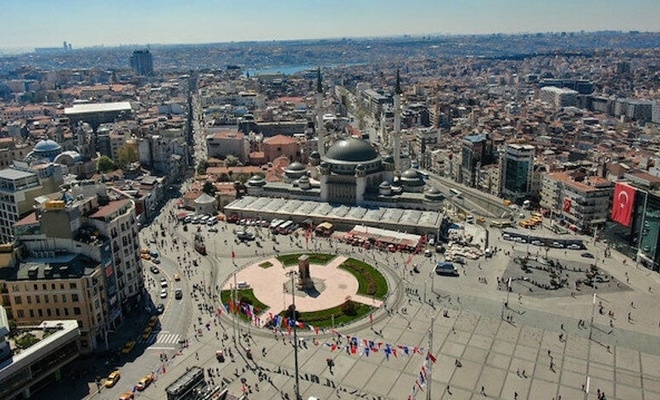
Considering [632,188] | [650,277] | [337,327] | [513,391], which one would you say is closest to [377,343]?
[337,327]

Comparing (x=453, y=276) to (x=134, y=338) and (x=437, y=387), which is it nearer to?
(x=437, y=387)

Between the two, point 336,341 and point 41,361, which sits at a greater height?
point 41,361

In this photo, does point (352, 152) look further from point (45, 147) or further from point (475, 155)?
point (45, 147)

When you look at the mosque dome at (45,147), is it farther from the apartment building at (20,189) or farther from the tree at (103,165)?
the apartment building at (20,189)

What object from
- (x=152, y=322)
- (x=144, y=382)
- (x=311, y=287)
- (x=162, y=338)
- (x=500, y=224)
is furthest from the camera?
(x=500, y=224)

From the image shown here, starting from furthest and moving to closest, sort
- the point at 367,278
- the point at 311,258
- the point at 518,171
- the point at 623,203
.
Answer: the point at 518,171 < the point at 311,258 < the point at 623,203 < the point at 367,278

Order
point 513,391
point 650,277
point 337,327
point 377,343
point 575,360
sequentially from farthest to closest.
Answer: point 650,277, point 337,327, point 377,343, point 575,360, point 513,391

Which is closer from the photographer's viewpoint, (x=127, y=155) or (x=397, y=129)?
(x=397, y=129)

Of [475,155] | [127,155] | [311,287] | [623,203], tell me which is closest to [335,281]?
[311,287]
